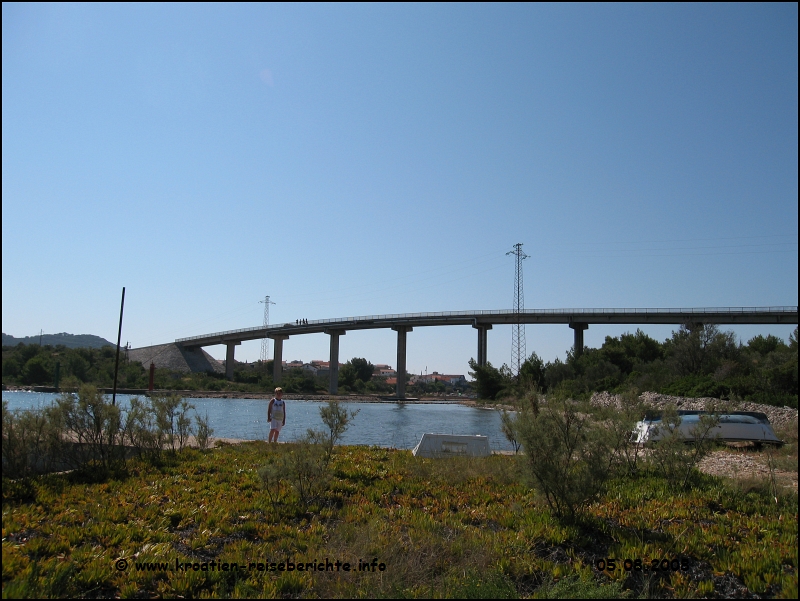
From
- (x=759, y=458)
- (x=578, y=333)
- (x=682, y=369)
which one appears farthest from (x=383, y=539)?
(x=578, y=333)

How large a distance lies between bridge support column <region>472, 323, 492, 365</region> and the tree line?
197 centimetres

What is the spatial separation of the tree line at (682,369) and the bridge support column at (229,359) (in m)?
40.4

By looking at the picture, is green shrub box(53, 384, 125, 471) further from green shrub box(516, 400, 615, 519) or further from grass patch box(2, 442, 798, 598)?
green shrub box(516, 400, 615, 519)

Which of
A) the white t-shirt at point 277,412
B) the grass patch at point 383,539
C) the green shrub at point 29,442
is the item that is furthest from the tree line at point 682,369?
the green shrub at point 29,442

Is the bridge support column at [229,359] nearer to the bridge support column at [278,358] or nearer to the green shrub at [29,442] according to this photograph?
the bridge support column at [278,358]

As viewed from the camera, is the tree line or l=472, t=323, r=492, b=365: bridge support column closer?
the tree line

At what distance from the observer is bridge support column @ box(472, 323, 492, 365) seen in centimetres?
7081

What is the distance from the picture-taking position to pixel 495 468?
34.2ft

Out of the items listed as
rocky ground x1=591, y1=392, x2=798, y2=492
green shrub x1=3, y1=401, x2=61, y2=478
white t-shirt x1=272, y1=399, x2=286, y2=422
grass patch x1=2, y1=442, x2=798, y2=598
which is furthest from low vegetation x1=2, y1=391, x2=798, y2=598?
white t-shirt x1=272, y1=399, x2=286, y2=422

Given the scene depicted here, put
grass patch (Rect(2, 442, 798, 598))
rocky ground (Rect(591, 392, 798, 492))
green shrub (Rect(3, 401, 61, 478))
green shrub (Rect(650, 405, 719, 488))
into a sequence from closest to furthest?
grass patch (Rect(2, 442, 798, 598))
rocky ground (Rect(591, 392, 798, 492))
green shrub (Rect(3, 401, 61, 478))
green shrub (Rect(650, 405, 719, 488))

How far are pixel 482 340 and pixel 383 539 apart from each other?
6604 cm

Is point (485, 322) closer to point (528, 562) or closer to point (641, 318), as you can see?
point (641, 318)

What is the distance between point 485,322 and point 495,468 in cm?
6045

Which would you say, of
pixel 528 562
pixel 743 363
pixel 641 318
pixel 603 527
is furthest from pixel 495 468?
pixel 641 318
